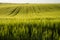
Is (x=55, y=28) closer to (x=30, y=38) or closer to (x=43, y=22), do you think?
(x=43, y=22)

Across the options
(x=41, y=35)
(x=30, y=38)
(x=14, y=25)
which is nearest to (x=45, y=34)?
(x=41, y=35)

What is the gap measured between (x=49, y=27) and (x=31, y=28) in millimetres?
452

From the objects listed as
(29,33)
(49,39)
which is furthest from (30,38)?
(49,39)

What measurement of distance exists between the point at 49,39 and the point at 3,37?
3.78 feet

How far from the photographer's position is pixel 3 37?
4.79 metres

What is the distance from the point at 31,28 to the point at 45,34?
1.25ft

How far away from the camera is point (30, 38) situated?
4.77m

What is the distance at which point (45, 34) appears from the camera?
15.4 ft

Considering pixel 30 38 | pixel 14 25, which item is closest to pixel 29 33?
pixel 30 38

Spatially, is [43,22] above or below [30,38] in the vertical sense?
above

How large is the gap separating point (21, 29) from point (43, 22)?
598 mm

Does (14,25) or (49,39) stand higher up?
(14,25)

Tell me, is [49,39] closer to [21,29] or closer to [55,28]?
[55,28]

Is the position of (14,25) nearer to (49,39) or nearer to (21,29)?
(21,29)
